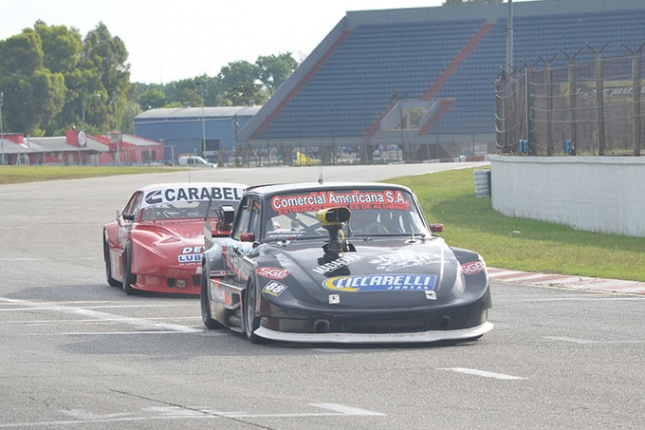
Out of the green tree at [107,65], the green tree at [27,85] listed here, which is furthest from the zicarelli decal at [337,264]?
the green tree at [107,65]

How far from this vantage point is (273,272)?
9.83m

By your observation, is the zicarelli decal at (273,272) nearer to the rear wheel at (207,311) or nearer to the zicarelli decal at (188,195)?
the rear wheel at (207,311)

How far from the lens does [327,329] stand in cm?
945

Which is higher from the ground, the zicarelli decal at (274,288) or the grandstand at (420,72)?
the grandstand at (420,72)

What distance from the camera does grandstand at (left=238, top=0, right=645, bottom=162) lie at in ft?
251

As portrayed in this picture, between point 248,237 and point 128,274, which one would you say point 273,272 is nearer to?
point 248,237

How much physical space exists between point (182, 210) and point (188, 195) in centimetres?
21

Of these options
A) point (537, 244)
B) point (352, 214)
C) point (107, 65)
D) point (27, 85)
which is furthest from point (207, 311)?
point (107, 65)

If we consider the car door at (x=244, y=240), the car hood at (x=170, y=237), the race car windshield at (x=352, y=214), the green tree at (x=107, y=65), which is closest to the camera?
the car door at (x=244, y=240)

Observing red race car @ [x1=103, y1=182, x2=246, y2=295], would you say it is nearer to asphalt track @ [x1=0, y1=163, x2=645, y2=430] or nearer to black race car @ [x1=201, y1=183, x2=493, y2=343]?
asphalt track @ [x1=0, y1=163, x2=645, y2=430]

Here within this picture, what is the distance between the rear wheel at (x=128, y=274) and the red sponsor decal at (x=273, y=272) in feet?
17.8

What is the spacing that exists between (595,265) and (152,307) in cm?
724

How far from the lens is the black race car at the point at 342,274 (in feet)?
31.0

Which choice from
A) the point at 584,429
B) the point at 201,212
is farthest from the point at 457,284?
the point at 201,212
